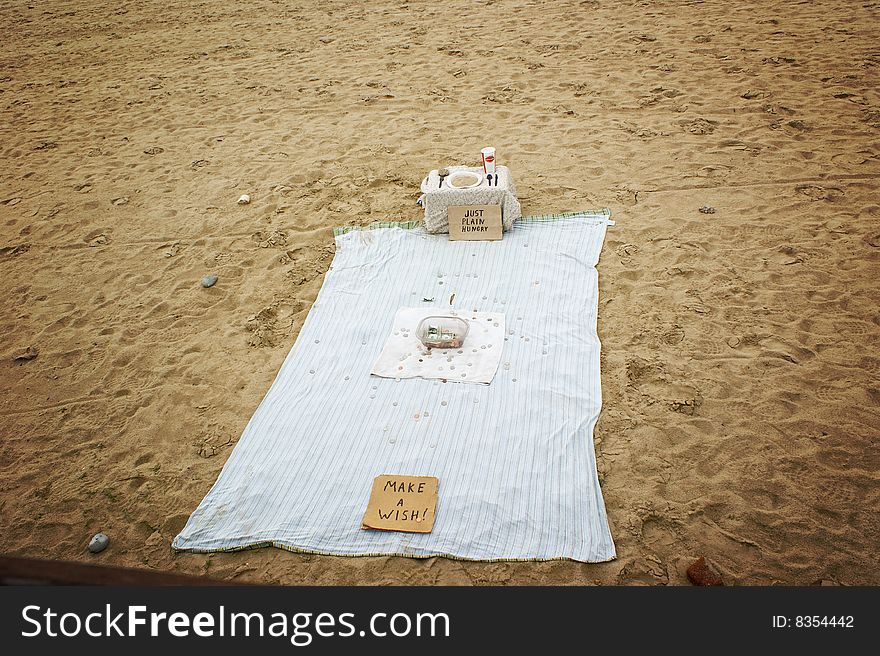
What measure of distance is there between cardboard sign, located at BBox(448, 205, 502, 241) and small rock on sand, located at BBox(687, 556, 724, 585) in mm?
2297

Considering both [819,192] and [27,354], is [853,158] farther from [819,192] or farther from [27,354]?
[27,354]

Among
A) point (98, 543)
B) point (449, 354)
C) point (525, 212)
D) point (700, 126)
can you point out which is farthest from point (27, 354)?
point (700, 126)

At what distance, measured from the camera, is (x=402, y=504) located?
2.36 m

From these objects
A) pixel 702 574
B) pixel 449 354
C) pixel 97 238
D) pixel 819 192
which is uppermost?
pixel 819 192

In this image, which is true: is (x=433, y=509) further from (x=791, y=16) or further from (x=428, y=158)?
(x=791, y=16)

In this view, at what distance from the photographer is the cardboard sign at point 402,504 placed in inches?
90.3

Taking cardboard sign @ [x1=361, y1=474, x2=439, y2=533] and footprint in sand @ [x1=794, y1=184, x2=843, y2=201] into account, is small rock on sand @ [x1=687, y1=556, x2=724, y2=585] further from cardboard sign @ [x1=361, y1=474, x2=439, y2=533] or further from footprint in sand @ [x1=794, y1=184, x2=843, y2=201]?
footprint in sand @ [x1=794, y1=184, x2=843, y2=201]

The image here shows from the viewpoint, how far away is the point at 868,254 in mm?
3268

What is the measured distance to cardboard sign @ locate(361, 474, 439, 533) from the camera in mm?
2293

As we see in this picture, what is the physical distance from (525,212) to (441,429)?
76.5 inches

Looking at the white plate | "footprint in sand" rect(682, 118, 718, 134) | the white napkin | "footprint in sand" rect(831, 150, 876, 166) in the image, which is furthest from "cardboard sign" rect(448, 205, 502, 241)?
"footprint in sand" rect(831, 150, 876, 166)

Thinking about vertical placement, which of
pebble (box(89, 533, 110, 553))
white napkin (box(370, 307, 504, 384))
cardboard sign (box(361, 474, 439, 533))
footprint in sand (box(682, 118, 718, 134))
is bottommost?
pebble (box(89, 533, 110, 553))

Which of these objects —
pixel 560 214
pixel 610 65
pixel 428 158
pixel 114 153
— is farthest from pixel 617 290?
pixel 114 153

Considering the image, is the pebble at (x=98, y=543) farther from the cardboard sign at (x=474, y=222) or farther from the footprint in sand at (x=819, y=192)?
the footprint in sand at (x=819, y=192)
